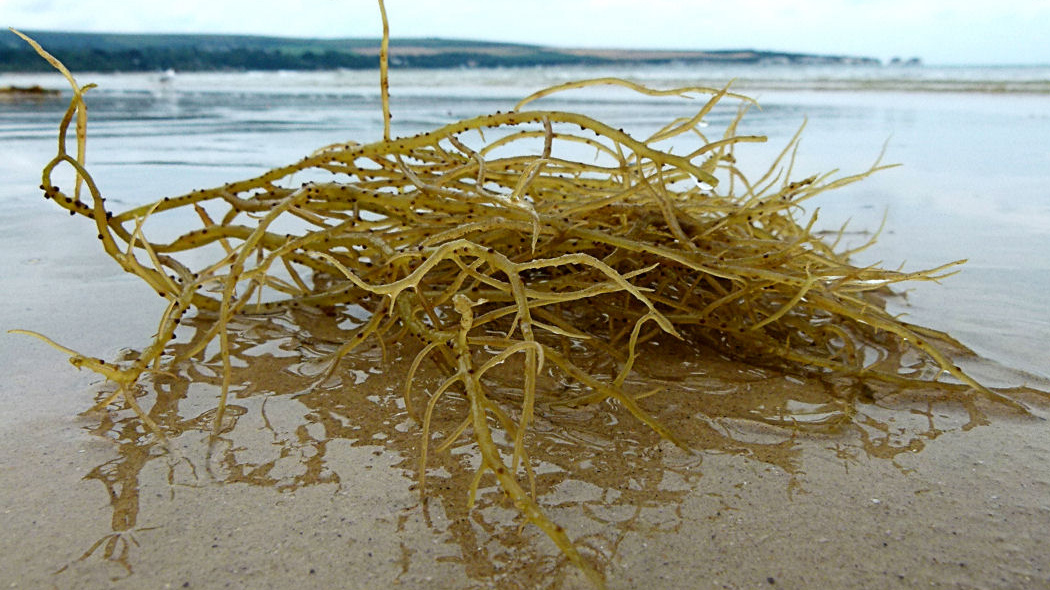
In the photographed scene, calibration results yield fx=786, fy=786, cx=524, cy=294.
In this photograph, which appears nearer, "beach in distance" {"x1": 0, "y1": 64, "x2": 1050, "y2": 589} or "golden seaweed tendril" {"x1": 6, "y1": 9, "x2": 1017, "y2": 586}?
"beach in distance" {"x1": 0, "y1": 64, "x2": 1050, "y2": 589}

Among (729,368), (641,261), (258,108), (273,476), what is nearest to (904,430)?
(729,368)

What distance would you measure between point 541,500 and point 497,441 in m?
0.15

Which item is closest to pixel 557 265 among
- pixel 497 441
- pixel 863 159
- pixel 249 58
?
pixel 497 441

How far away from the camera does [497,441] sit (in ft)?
3.19

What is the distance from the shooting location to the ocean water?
1.64 meters

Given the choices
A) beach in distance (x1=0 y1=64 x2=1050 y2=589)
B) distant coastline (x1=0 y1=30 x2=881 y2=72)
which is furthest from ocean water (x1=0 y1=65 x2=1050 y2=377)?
distant coastline (x1=0 y1=30 x2=881 y2=72)

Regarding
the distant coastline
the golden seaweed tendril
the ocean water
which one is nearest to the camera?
the golden seaweed tendril

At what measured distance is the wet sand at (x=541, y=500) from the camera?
72cm

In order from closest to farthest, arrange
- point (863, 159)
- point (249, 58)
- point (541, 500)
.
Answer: point (541, 500)
point (863, 159)
point (249, 58)

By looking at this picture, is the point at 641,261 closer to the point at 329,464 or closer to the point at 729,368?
the point at 729,368

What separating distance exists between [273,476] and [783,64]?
22311mm

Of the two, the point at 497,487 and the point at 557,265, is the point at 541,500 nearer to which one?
the point at 497,487

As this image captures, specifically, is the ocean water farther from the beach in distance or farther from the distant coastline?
the distant coastline

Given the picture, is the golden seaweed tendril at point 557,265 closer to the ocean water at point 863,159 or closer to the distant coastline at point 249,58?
the ocean water at point 863,159
